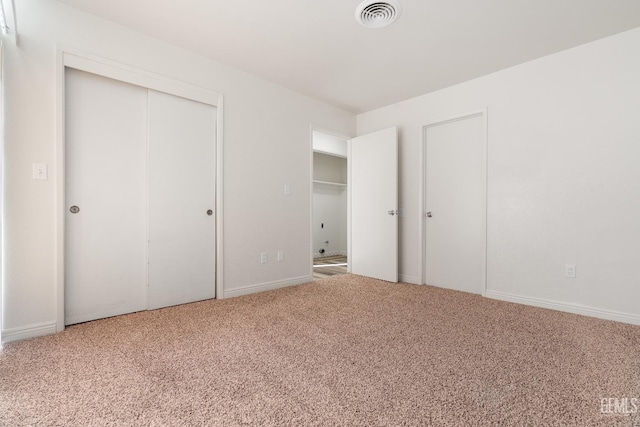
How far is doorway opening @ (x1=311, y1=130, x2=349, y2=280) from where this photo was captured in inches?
234

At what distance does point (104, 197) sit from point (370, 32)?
101 inches

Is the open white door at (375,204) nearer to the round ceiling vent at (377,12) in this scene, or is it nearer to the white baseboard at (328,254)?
the round ceiling vent at (377,12)

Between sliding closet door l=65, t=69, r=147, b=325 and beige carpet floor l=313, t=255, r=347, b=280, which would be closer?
sliding closet door l=65, t=69, r=147, b=325

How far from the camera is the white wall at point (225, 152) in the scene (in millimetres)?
2002

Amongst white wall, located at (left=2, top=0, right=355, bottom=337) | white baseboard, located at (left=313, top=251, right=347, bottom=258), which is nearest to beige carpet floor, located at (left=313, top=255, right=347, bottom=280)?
white baseboard, located at (left=313, top=251, right=347, bottom=258)

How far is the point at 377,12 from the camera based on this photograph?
2.19m

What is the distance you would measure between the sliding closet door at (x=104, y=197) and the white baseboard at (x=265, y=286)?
812mm

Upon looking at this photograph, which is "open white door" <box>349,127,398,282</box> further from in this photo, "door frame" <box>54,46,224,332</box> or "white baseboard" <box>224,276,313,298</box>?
"door frame" <box>54,46,224,332</box>

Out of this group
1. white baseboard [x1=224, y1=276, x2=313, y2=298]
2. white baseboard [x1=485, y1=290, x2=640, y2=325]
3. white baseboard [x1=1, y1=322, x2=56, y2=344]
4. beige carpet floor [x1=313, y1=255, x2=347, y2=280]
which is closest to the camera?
white baseboard [x1=1, y1=322, x2=56, y2=344]

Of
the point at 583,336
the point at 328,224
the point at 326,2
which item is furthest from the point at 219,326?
the point at 328,224

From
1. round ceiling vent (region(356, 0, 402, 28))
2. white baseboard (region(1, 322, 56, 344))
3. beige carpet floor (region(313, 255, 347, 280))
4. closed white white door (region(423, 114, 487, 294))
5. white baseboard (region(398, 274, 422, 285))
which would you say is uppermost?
round ceiling vent (region(356, 0, 402, 28))

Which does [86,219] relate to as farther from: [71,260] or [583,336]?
[583,336]

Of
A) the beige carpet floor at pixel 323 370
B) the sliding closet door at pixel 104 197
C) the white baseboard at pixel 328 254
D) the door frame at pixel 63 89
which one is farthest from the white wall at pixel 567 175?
the white baseboard at pixel 328 254

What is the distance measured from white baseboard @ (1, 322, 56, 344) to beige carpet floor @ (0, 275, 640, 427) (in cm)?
11
